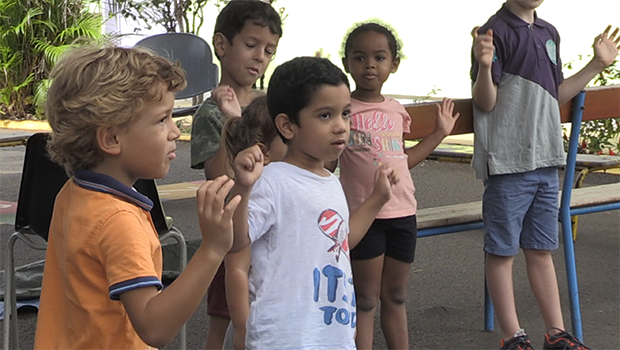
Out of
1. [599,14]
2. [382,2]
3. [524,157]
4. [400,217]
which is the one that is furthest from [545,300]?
[382,2]

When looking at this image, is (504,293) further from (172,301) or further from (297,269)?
(172,301)

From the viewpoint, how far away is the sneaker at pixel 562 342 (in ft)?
11.8

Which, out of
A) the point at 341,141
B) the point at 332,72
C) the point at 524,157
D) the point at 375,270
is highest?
the point at 332,72

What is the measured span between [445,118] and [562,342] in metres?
1.02

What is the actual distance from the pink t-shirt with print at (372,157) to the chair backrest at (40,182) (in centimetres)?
106

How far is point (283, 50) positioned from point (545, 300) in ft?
34.5

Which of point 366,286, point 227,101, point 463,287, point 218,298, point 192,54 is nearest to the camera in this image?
point 227,101

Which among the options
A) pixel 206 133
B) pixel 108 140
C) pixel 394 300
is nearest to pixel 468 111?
pixel 394 300

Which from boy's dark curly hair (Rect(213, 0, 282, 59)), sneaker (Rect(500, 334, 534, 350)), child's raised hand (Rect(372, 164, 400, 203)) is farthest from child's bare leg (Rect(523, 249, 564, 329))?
boy's dark curly hair (Rect(213, 0, 282, 59))

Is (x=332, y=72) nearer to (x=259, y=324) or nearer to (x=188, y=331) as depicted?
(x=259, y=324)

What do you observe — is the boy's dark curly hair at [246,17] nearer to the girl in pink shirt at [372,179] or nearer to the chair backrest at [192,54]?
the girl in pink shirt at [372,179]

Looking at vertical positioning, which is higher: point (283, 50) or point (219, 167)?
point (219, 167)

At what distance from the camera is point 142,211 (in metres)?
1.87

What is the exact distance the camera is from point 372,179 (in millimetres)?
3199
